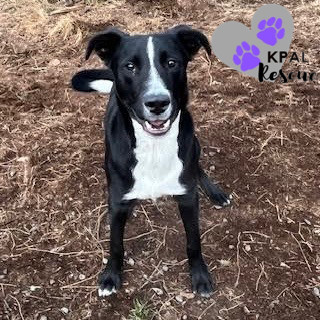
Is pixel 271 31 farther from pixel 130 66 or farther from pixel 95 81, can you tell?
pixel 130 66

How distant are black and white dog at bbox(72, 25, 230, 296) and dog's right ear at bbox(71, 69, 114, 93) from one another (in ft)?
2.67

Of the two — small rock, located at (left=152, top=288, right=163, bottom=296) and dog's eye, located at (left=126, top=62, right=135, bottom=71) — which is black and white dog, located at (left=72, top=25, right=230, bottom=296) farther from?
small rock, located at (left=152, top=288, right=163, bottom=296)

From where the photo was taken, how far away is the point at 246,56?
4074 millimetres

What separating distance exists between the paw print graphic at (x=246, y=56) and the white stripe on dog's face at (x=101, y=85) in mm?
987

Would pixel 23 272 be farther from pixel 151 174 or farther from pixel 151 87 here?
pixel 151 87

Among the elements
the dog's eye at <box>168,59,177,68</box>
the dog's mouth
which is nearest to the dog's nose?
the dog's mouth

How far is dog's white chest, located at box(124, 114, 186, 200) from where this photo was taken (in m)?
2.66

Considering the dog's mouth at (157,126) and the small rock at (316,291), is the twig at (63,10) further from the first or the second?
the small rock at (316,291)

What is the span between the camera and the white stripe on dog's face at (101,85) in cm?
372

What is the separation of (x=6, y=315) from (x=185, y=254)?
1.05 metres

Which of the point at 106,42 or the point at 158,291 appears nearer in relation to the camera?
the point at 106,42

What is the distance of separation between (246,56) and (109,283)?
2020 millimetres

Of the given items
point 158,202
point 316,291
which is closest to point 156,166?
point 158,202

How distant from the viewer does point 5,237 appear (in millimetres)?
3330
